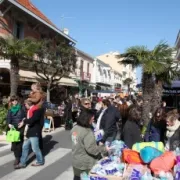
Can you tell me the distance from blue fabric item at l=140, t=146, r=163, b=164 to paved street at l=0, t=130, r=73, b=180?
3172 millimetres

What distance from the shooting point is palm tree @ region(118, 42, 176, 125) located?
40.0 feet

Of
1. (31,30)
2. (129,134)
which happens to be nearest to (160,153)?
(129,134)

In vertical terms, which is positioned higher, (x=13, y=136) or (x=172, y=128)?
(x=172, y=128)

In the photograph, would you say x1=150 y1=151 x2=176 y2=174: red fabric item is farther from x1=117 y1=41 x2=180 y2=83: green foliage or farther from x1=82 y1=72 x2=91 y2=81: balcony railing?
x1=82 y1=72 x2=91 y2=81: balcony railing

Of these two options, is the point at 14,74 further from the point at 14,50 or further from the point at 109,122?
the point at 109,122

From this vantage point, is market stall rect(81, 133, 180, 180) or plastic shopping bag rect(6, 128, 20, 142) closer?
market stall rect(81, 133, 180, 180)

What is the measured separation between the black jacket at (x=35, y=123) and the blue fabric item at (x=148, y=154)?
3.74m

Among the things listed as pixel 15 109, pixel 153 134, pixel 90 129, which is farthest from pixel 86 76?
pixel 90 129

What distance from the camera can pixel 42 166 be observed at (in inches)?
304

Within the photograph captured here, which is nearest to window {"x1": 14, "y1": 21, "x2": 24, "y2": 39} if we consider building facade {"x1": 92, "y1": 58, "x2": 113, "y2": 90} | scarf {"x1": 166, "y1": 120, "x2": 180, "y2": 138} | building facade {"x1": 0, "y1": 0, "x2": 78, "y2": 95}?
building facade {"x1": 0, "y1": 0, "x2": 78, "y2": 95}

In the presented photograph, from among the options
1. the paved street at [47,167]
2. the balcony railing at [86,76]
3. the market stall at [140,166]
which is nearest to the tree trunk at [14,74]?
the paved street at [47,167]

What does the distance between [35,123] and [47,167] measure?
1.12m

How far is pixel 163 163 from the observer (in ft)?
12.2

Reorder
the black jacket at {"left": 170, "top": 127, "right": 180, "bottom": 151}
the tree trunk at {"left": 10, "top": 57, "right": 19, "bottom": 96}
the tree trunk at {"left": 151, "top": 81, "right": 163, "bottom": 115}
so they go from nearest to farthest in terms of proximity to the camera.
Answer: the black jacket at {"left": 170, "top": 127, "right": 180, "bottom": 151} < the tree trunk at {"left": 151, "top": 81, "right": 163, "bottom": 115} < the tree trunk at {"left": 10, "top": 57, "right": 19, "bottom": 96}
